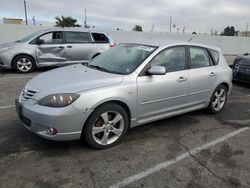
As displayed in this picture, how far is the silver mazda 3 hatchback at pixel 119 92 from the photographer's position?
338 cm

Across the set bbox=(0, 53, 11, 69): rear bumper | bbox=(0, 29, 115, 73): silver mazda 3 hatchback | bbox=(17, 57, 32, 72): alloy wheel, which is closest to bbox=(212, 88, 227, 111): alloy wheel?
bbox=(0, 29, 115, 73): silver mazda 3 hatchback

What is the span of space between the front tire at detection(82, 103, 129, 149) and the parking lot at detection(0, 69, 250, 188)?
5.1 inches

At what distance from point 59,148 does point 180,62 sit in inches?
98.4

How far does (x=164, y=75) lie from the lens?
4.27 meters

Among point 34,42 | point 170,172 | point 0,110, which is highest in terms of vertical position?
point 34,42

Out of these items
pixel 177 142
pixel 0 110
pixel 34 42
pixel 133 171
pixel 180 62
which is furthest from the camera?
pixel 34 42

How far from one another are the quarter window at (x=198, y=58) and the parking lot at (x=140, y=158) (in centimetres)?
111

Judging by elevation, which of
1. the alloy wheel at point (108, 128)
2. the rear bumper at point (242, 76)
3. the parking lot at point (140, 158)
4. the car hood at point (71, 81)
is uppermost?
the car hood at point (71, 81)

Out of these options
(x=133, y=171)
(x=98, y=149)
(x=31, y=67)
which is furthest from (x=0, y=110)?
(x=31, y=67)

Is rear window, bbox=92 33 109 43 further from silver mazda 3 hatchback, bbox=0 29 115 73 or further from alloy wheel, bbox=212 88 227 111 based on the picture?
alloy wheel, bbox=212 88 227 111

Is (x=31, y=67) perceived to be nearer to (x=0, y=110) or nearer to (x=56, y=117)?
(x=0, y=110)

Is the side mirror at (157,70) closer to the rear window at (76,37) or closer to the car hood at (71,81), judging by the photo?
the car hood at (71,81)

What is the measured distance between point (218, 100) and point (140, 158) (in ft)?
8.97

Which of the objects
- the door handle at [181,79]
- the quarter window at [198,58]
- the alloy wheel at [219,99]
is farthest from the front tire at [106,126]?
the alloy wheel at [219,99]
